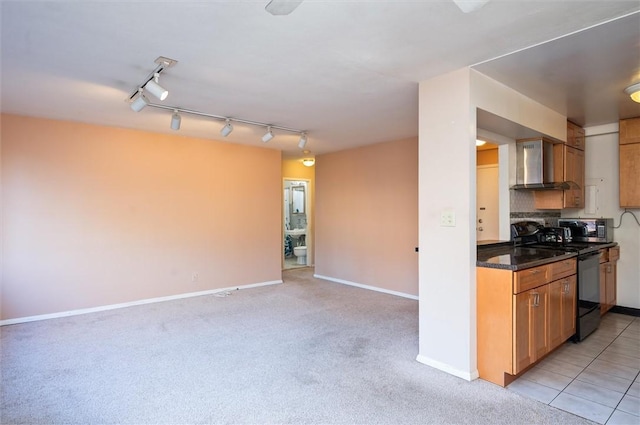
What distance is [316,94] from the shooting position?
3.33 metres

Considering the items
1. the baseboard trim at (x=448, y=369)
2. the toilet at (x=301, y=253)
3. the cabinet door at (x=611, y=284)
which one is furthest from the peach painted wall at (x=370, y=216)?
the baseboard trim at (x=448, y=369)

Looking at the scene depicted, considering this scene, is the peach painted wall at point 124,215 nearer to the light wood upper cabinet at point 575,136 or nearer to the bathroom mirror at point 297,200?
the bathroom mirror at point 297,200

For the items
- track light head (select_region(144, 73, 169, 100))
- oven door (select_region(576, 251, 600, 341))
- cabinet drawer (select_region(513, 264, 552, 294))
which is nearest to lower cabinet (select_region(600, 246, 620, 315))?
oven door (select_region(576, 251, 600, 341))

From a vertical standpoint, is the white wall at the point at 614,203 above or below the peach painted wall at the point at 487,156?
below

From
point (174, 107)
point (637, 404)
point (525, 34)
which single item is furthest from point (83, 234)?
point (637, 404)

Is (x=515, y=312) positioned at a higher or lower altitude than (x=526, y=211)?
lower

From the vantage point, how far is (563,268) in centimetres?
305

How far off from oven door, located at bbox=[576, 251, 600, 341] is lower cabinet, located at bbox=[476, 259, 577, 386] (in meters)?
0.68

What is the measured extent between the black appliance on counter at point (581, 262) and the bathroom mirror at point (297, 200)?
6056 millimetres

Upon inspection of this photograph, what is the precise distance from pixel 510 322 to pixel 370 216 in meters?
3.52

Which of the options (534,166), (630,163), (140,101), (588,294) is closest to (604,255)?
(588,294)

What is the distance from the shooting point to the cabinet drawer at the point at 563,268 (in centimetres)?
292

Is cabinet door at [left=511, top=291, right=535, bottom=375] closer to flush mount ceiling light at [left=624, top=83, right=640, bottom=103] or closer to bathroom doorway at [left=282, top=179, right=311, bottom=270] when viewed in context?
flush mount ceiling light at [left=624, top=83, right=640, bottom=103]

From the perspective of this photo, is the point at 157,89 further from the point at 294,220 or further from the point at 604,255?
the point at 294,220
